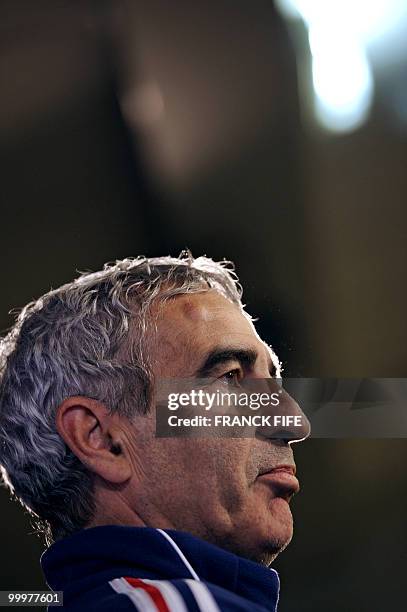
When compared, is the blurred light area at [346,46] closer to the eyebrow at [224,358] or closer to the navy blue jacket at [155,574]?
the eyebrow at [224,358]

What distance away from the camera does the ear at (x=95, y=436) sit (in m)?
0.90

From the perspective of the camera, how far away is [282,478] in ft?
3.05

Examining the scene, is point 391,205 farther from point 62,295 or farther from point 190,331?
point 62,295

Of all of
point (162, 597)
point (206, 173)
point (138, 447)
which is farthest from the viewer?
point (206, 173)

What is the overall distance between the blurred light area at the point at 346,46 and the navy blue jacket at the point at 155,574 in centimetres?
55

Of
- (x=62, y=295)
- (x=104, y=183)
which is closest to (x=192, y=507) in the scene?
(x=62, y=295)

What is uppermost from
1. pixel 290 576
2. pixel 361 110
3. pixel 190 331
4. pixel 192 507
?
pixel 361 110

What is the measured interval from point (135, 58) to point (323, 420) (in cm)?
52

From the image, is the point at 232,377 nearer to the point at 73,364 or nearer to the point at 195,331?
the point at 195,331

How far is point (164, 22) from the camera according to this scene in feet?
3.45

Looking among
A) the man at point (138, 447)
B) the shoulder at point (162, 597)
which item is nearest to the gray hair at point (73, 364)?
the man at point (138, 447)

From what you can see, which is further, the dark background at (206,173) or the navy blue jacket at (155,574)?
the dark background at (206,173)

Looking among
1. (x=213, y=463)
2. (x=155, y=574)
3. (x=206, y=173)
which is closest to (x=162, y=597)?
(x=155, y=574)

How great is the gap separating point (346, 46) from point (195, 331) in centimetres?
42
